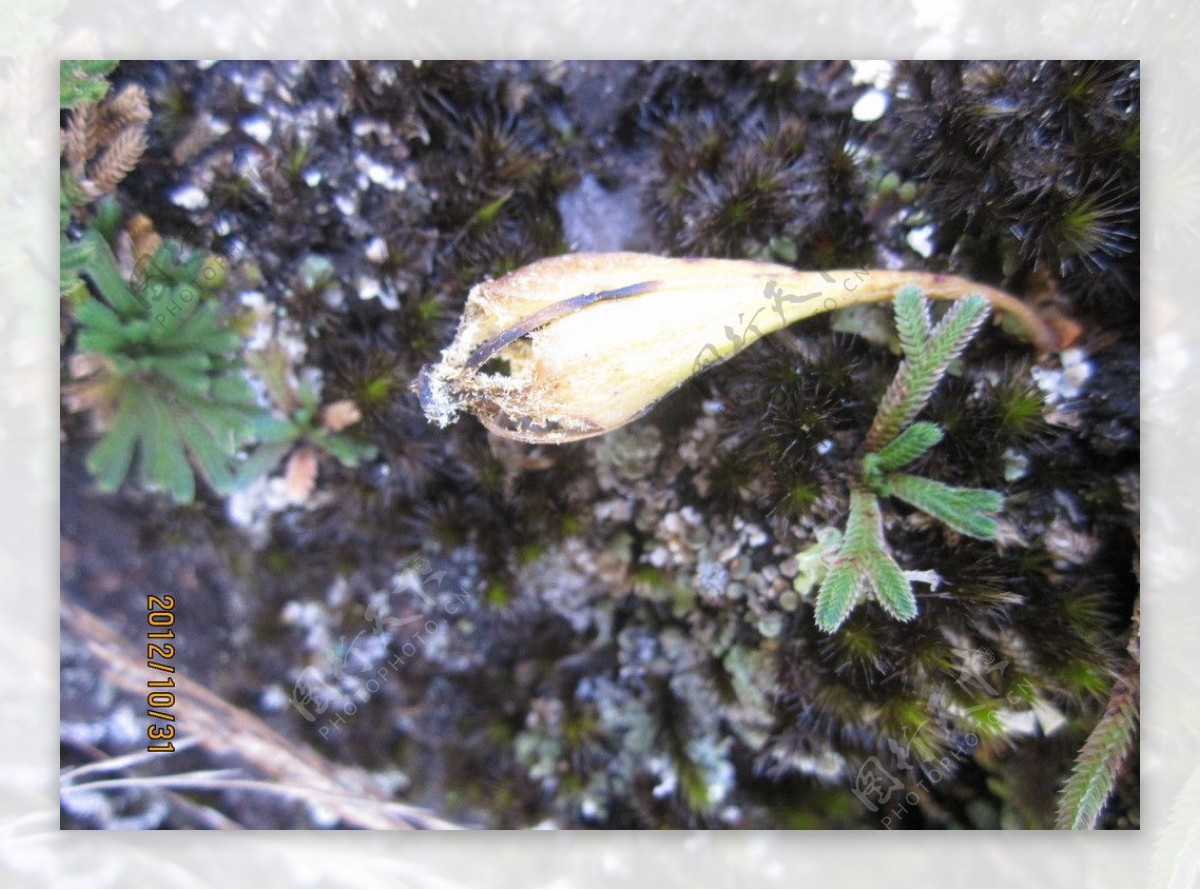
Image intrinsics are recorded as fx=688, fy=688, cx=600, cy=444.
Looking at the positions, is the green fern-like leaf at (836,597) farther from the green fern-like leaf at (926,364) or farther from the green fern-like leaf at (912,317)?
the green fern-like leaf at (912,317)

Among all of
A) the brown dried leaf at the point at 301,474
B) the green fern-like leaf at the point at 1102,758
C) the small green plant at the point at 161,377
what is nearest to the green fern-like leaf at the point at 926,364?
the green fern-like leaf at the point at 1102,758

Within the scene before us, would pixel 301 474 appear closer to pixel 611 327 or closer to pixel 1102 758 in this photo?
pixel 611 327

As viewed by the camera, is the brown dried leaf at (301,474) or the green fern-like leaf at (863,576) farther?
the brown dried leaf at (301,474)

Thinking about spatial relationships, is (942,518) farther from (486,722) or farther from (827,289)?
(486,722)

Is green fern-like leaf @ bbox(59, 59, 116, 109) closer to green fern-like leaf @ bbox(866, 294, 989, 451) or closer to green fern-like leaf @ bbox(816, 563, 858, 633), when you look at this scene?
green fern-like leaf @ bbox(866, 294, 989, 451)

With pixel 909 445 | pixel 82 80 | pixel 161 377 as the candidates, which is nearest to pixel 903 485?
pixel 909 445

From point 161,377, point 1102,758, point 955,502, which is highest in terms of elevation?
point 161,377
